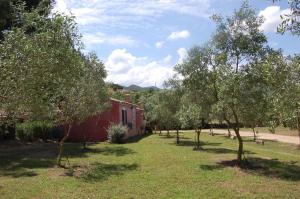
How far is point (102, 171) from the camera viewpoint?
761 inches

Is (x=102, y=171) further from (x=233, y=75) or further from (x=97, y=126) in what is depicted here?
(x=97, y=126)

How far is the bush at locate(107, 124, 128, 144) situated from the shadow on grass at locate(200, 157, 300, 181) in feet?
50.5

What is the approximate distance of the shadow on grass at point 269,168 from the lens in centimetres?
1852

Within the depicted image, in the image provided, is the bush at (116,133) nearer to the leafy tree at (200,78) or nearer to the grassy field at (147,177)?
the grassy field at (147,177)

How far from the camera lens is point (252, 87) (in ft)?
64.8

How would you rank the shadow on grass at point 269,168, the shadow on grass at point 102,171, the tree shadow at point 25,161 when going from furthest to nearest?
the tree shadow at point 25,161, the shadow on grass at point 269,168, the shadow on grass at point 102,171

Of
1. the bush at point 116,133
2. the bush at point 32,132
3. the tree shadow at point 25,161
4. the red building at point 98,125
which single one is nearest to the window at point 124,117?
the red building at point 98,125

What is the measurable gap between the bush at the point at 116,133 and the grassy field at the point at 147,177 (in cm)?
1133

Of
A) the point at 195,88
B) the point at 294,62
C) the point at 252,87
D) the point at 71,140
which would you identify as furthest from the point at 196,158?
the point at 71,140

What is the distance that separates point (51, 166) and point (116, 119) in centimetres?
1960

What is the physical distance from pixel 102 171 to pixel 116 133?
56.4 ft

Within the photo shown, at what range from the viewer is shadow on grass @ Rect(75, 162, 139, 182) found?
17.6 metres

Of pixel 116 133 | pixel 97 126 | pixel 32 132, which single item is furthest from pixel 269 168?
pixel 32 132

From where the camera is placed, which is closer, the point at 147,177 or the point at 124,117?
the point at 147,177
